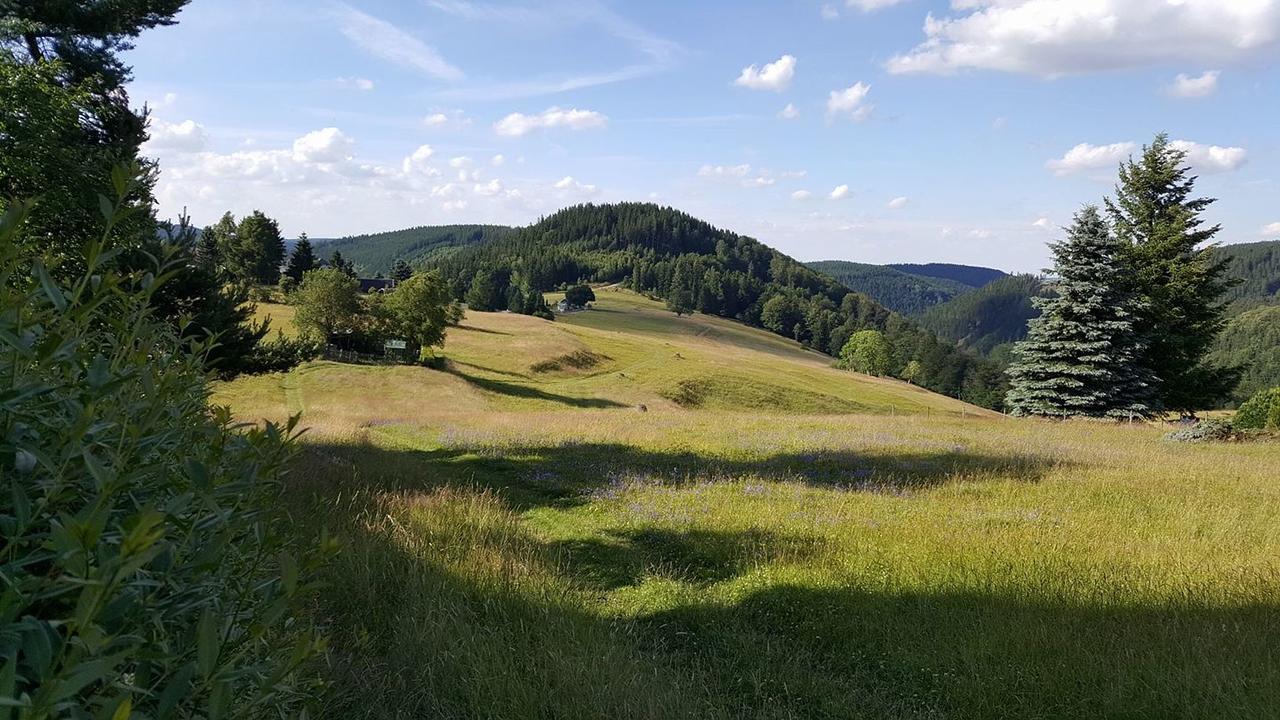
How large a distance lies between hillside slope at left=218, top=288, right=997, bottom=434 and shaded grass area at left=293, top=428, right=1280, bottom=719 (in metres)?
13.9

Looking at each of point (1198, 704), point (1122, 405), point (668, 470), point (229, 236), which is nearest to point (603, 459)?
point (668, 470)

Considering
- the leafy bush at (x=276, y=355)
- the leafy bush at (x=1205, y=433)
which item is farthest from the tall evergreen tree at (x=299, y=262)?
the leafy bush at (x=1205, y=433)

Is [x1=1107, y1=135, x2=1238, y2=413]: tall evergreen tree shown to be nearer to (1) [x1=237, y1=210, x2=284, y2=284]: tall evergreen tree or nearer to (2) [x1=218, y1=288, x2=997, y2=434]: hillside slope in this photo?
(2) [x1=218, y1=288, x2=997, y2=434]: hillside slope

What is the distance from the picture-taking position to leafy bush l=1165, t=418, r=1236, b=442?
58.7 ft

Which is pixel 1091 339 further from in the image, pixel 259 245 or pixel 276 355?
pixel 259 245

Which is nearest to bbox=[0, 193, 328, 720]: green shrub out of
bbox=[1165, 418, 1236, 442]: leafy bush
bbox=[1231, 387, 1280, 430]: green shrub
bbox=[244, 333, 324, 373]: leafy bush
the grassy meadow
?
the grassy meadow

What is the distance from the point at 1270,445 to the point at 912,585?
1742 centimetres

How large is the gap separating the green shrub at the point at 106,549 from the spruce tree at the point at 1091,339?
112ft

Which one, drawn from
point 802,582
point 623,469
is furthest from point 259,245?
point 802,582

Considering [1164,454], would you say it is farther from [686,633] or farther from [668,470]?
[686,633]

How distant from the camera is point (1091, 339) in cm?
2873

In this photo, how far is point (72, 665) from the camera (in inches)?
41.2

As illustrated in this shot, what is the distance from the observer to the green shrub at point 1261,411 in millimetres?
22844

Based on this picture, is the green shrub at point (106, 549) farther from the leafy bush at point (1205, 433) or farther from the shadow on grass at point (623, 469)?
the leafy bush at point (1205, 433)
